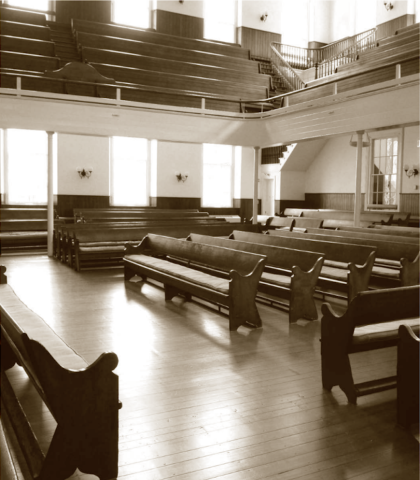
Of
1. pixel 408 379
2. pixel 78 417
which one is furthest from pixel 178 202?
pixel 78 417

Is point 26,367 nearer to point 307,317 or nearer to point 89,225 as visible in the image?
point 307,317

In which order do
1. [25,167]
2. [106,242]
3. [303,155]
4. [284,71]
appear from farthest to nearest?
[284,71] → [303,155] → [25,167] → [106,242]

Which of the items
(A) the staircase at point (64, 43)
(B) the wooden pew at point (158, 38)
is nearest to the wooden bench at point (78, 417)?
(A) the staircase at point (64, 43)

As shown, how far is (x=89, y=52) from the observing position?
46.6ft

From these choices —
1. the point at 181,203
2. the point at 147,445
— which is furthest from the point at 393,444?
the point at 181,203

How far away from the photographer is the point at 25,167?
13133mm

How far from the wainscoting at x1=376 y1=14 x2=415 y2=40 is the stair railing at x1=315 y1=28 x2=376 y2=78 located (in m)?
0.24

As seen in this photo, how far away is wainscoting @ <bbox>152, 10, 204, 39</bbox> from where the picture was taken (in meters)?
16.9

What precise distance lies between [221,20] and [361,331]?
1730 cm

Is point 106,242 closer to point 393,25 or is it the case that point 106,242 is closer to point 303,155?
point 303,155

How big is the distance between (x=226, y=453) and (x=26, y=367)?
4.14ft

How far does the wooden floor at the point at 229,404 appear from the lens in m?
2.42

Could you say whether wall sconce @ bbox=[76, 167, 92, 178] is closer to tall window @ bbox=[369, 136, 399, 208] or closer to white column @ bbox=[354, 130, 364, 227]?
white column @ bbox=[354, 130, 364, 227]

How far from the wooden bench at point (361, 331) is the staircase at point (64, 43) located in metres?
12.6
